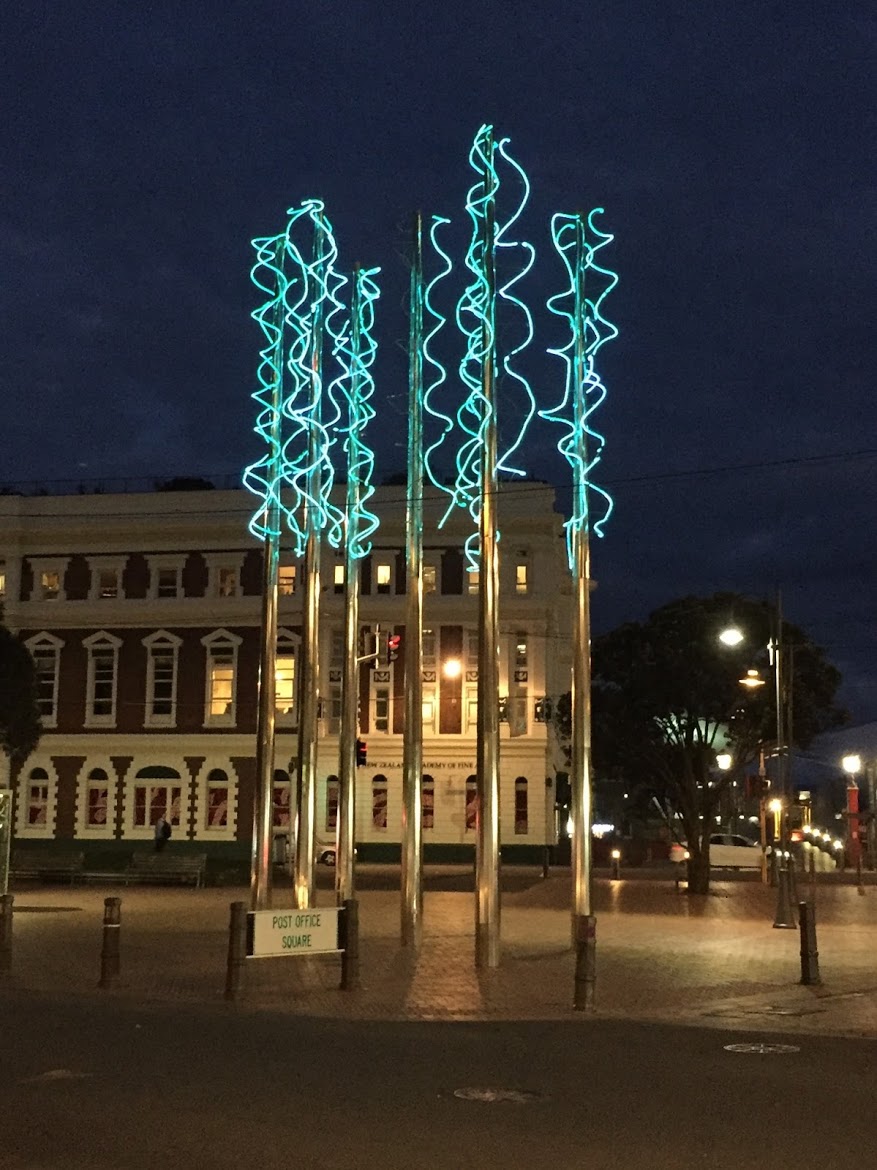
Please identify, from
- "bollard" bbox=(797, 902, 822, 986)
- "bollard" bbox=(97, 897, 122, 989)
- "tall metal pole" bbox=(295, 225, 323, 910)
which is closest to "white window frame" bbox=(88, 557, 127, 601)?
"tall metal pole" bbox=(295, 225, 323, 910)

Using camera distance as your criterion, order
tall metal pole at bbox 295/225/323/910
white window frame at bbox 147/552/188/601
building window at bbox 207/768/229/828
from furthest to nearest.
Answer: white window frame at bbox 147/552/188/601 < building window at bbox 207/768/229/828 < tall metal pole at bbox 295/225/323/910

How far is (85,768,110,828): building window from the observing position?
60500 millimetres

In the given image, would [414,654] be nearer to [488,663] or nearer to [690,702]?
[488,663]

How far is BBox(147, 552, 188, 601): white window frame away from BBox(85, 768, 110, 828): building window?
7757 mm

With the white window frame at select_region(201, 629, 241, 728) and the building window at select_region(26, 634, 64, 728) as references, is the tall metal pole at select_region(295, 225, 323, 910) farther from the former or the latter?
the building window at select_region(26, 634, 64, 728)

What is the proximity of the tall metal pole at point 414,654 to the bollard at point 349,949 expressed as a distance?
450 cm

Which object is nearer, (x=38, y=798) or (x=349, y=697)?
(x=349, y=697)

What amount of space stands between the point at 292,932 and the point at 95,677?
4673 centimetres

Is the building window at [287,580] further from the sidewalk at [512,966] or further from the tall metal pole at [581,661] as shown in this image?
the tall metal pole at [581,661]

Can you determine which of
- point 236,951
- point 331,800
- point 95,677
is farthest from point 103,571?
point 236,951

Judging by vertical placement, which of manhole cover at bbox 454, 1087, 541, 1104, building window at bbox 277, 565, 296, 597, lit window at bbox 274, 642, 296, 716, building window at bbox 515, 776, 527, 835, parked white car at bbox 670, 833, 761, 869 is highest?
building window at bbox 277, 565, 296, 597

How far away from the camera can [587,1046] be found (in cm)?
1248

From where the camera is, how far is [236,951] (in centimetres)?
1589

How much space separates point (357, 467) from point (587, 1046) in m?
13.1
